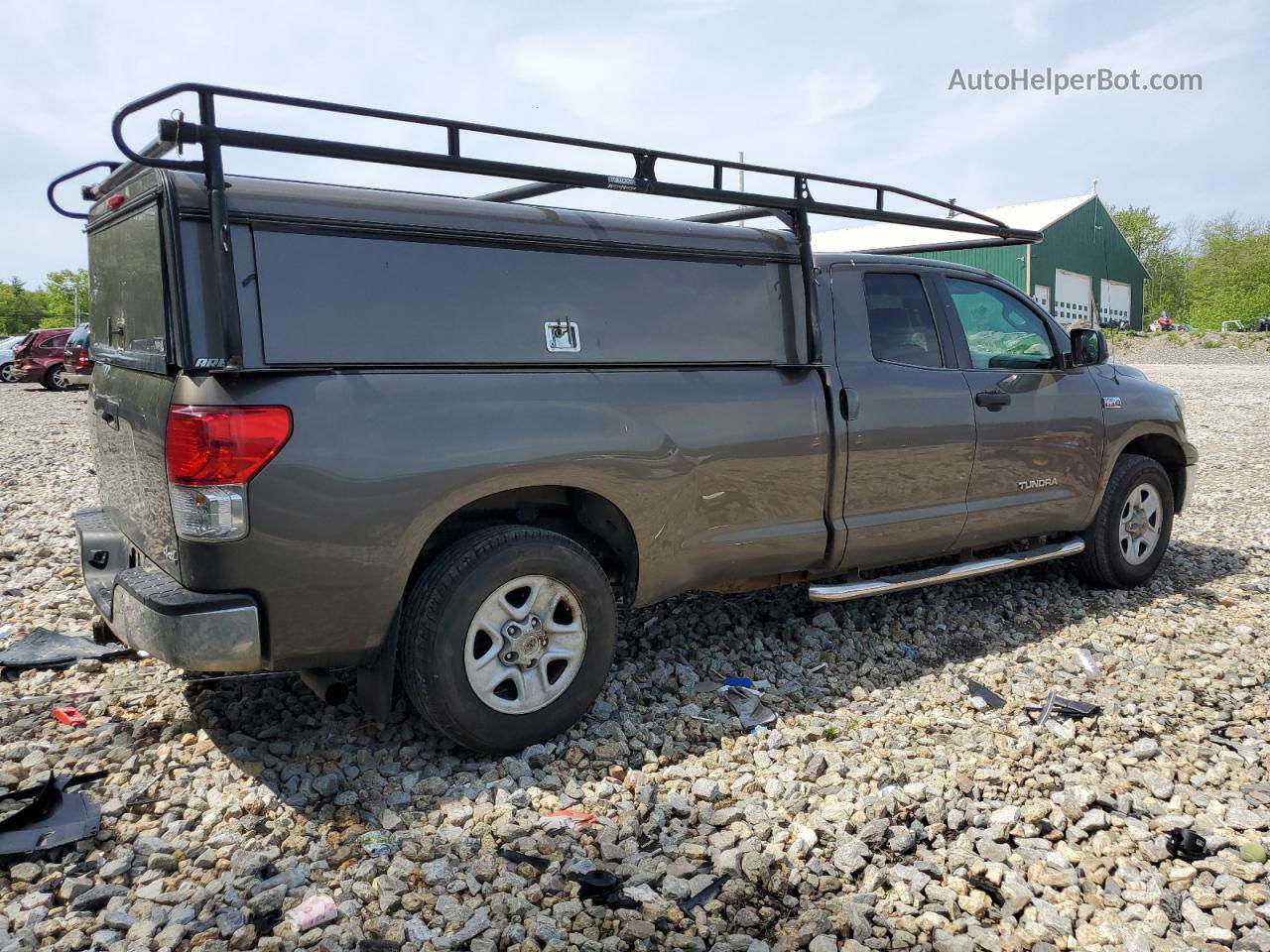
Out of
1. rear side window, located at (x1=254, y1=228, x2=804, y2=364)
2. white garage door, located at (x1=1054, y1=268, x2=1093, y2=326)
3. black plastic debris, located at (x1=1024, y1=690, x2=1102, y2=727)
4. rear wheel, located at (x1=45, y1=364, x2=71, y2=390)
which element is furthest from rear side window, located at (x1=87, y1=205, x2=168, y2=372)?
white garage door, located at (x1=1054, y1=268, x2=1093, y2=326)

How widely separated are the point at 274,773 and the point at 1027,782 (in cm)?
278

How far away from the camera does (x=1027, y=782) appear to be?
12.0 feet

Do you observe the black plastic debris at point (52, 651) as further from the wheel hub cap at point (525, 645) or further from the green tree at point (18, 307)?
the green tree at point (18, 307)

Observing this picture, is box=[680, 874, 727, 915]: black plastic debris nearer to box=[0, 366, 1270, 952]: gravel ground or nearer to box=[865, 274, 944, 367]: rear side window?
box=[0, 366, 1270, 952]: gravel ground

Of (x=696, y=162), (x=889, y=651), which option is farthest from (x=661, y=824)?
(x=696, y=162)

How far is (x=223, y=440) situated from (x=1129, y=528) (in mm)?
5330

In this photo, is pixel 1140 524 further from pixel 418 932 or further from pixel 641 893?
pixel 418 932

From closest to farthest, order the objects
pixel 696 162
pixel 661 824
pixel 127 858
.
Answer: pixel 127 858 → pixel 661 824 → pixel 696 162

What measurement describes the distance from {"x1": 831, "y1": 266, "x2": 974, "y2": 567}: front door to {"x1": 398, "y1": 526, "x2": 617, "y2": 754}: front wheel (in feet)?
4.97

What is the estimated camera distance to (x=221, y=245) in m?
3.19

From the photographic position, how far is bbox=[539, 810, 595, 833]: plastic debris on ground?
134 inches

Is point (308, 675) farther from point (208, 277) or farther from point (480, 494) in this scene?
point (208, 277)

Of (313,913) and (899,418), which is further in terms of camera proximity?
(899,418)

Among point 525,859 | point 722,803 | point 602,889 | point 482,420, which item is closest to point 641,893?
point 602,889
